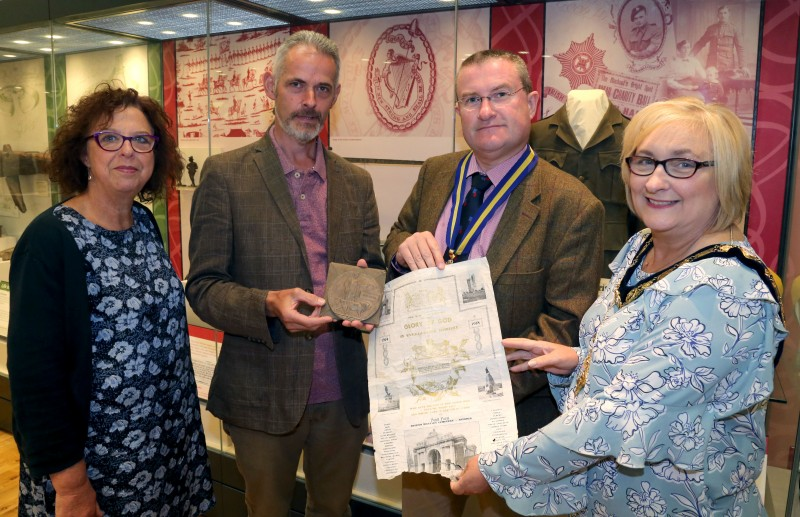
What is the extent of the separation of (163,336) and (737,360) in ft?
5.34

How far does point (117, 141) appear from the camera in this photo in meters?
1.91

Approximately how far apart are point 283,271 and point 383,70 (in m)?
1.30

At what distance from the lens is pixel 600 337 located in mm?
1339

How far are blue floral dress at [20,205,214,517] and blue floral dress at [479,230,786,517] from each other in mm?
1130

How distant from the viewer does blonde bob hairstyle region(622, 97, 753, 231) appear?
4.11 ft

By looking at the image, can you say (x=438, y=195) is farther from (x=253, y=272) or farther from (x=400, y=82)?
(x=400, y=82)

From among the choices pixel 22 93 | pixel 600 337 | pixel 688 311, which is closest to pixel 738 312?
pixel 688 311

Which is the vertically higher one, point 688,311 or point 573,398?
point 688,311

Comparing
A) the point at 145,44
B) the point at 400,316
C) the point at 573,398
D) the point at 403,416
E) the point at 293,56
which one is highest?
the point at 145,44

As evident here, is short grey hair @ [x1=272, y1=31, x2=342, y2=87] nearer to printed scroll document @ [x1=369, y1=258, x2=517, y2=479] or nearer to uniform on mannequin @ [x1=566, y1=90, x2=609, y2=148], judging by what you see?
printed scroll document @ [x1=369, y1=258, x2=517, y2=479]

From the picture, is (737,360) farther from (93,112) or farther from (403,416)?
(93,112)

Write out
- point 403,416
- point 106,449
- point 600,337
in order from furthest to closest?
point 106,449
point 403,416
point 600,337

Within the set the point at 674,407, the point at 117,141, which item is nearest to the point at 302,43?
the point at 117,141

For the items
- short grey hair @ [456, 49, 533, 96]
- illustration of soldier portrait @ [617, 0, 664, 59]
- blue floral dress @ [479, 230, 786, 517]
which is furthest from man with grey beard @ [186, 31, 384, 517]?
illustration of soldier portrait @ [617, 0, 664, 59]
